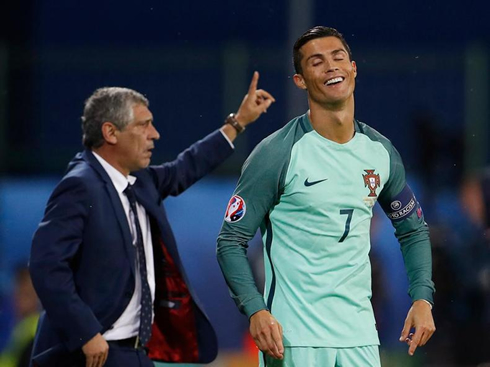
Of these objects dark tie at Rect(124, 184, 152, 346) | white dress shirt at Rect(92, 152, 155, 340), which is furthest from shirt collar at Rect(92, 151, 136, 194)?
dark tie at Rect(124, 184, 152, 346)

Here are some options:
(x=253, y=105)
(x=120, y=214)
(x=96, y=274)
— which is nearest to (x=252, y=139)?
(x=253, y=105)

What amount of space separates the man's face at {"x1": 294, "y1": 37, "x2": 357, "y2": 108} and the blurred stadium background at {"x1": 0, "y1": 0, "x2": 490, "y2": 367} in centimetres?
449

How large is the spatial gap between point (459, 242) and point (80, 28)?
590 centimetres

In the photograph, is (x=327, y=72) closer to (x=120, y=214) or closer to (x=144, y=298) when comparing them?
(x=120, y=214)

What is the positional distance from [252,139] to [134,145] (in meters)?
5.36

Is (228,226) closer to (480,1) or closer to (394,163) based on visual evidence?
(394,163)

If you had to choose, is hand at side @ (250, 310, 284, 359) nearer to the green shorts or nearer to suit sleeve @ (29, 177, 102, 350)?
the green shorts

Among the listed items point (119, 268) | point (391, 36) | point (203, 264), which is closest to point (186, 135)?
point (203, 264)

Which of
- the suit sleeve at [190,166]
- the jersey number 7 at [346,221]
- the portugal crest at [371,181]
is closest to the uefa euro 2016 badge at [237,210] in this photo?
the jersey number 7 at [346,221]

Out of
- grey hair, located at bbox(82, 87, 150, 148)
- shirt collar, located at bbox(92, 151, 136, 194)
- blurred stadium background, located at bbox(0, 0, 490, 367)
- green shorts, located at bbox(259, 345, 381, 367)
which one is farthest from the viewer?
blurred stadium background, located at bbox(0, 0, 490, 367)

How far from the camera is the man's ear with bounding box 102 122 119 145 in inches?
220

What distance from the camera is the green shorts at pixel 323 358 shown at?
438 centimetres

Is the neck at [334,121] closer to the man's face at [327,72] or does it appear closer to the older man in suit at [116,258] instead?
the man's face at [327,72]

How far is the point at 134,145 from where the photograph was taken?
5.60 m
